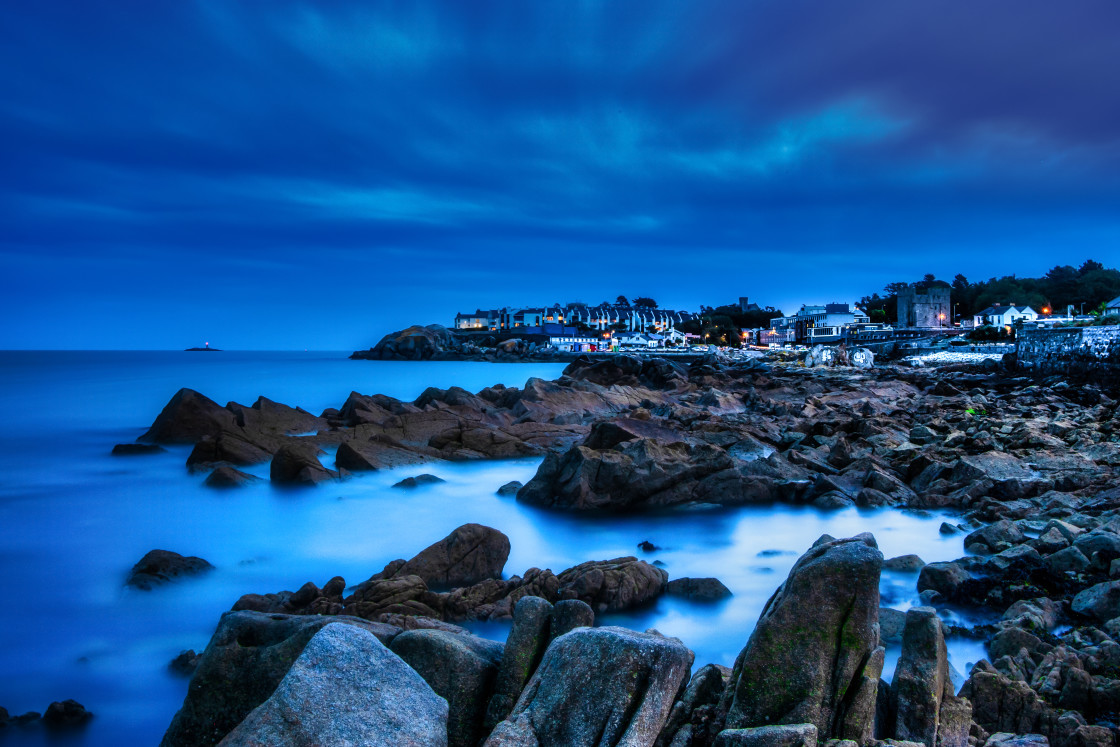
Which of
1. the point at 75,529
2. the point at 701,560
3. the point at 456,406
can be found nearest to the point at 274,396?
the point at 456,406

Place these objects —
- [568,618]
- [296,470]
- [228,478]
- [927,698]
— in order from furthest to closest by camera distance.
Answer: [228,478]
[296,470]
[568,618]
[927,698]

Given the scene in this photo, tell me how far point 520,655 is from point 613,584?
11.7ft

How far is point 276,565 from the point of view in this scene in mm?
10812

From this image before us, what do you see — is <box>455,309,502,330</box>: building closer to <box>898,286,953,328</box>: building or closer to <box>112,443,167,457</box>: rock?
<box>898,286,953,328</box>: building

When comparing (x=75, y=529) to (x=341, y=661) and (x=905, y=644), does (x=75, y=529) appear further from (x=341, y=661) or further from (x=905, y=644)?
(x=905, y=644)

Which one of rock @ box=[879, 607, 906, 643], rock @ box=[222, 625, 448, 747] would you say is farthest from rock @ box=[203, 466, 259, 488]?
rock @ box=[879, 607, 906, 643]

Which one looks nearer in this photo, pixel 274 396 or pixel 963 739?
pixel 963 739

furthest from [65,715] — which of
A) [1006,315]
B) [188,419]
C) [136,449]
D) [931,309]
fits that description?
[931,309]

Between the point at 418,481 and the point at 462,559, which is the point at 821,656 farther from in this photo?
the point at 418,481

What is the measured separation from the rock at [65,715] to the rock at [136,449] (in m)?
15.4

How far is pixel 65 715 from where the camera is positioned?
5.96 meters

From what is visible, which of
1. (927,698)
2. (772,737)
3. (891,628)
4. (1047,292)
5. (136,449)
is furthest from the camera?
(1047,292)

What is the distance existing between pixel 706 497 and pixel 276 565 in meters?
7.95

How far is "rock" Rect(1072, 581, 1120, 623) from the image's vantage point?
597cm
